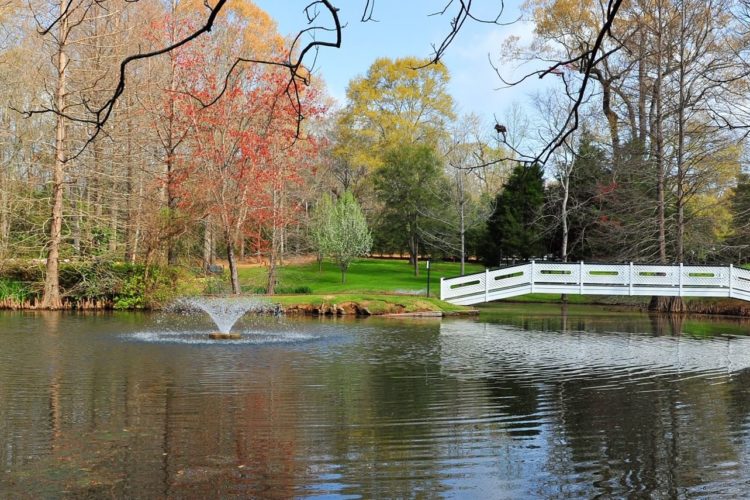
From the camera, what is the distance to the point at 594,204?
34.2 m

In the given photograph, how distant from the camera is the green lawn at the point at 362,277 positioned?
3216cm

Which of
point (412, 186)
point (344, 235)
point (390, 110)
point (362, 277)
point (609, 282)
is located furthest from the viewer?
point (390, 110)

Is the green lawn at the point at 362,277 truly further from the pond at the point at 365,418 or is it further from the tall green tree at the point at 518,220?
the pond at the point at 365,418

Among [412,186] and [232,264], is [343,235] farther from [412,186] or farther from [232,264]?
[232,264]

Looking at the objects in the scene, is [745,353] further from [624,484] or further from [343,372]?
[624,484]

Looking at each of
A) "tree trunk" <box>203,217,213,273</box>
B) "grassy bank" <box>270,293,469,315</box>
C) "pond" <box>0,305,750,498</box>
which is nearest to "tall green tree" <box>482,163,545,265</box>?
"grassy bank" <box>270,293,469,315</box>

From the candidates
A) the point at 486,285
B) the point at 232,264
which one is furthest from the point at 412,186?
the point at 232,264

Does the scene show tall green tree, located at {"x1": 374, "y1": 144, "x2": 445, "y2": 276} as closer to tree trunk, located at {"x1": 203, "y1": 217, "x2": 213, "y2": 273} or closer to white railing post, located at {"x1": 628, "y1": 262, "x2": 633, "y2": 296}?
tree trunk, located at {"x1": 203, "y1": 217, "x2": 213, "y2": 273}

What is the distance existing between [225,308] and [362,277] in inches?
775

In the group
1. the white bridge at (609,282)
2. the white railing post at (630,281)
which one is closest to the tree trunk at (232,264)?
the white bridge at (609,282)

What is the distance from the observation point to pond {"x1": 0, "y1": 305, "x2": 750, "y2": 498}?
577 centimetres

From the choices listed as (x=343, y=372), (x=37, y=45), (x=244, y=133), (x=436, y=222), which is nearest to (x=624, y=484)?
(x=343, y=372)

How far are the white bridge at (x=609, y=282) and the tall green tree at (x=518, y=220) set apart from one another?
395 inches

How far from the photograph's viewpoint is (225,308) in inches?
800
